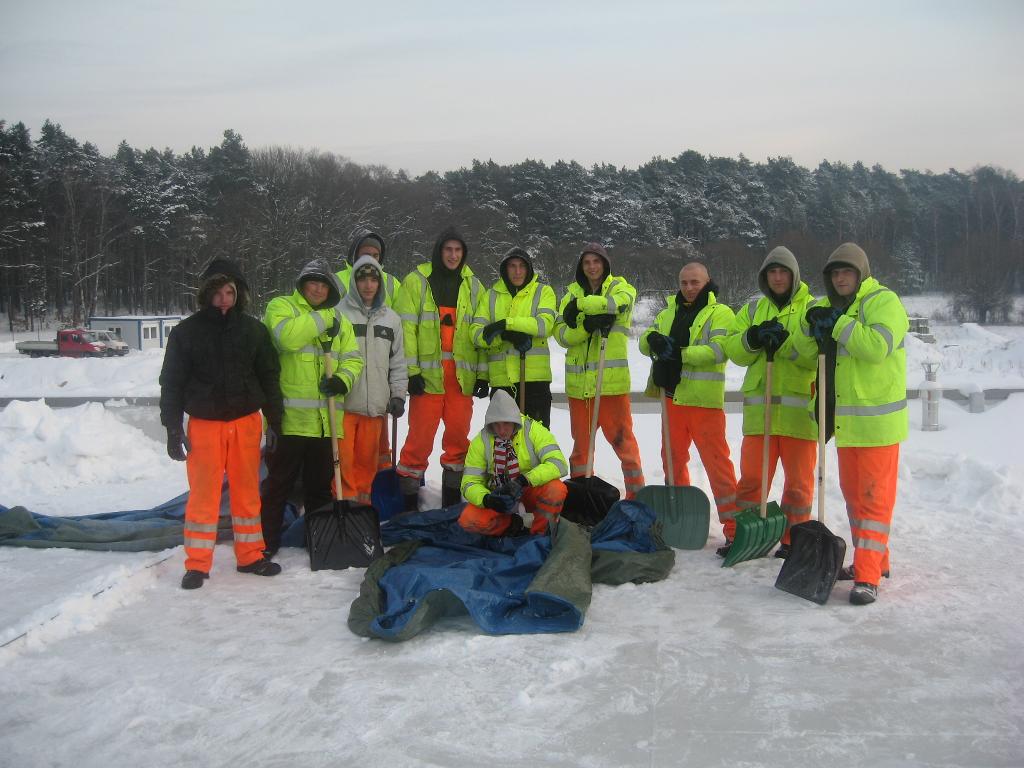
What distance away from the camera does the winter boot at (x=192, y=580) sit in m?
4.63

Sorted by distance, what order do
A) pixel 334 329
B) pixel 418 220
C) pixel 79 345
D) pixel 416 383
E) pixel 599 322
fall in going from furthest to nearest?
pixel 418 220 → pixel 79 345 → pixel 416 383 → pixel 599 322 → pixel 334 329

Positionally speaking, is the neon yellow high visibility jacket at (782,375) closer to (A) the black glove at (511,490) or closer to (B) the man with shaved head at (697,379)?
(B) the man with shaved head at (697,379)

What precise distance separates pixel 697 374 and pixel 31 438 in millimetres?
6301

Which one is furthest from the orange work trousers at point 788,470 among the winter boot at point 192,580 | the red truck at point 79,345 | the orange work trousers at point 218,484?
the red truck at point 79,345

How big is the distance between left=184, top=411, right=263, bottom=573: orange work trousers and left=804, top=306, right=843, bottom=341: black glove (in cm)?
331

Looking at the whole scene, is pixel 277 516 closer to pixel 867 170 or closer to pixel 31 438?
pixel 31 438

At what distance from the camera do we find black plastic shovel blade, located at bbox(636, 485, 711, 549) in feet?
17.6

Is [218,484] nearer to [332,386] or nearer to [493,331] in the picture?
[332,386]

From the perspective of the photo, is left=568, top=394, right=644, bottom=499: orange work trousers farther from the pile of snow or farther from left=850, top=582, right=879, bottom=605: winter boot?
the pile of snow

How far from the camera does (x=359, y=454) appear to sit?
5.72 metres

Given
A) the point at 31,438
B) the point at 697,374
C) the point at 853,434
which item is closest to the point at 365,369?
the point at 697,374

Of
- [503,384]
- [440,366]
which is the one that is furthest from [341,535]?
[503,384]

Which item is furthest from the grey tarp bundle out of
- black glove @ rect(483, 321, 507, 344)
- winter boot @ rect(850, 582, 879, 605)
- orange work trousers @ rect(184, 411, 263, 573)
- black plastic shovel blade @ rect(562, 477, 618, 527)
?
black glove @ rect(483, 321, 507, 344)

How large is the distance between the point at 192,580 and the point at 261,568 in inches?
15.8
